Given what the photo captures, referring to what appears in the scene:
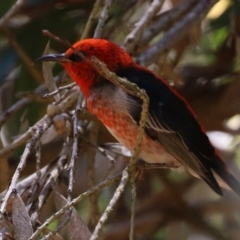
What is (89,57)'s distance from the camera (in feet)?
8.20

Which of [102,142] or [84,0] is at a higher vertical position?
[84,0]

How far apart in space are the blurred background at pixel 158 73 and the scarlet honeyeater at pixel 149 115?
7.2 inches

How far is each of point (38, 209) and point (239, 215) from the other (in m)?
1.46

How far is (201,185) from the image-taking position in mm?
3287

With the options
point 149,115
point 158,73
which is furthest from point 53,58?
point 158,73

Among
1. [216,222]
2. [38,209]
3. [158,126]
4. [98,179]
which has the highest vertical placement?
[38,209]

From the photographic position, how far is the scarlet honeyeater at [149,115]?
239 centimetres

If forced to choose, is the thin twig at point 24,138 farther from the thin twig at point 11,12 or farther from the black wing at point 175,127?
the thin twig at point 11,12

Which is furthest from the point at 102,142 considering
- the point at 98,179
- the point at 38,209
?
the point at 38,209

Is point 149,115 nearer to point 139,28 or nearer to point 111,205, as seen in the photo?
point 139,28

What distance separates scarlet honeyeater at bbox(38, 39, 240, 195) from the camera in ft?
7.86

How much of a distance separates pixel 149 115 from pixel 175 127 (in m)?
0.11

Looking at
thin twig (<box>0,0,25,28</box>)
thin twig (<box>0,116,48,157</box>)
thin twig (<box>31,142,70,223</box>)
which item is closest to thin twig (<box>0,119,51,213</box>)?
thin twig (<box>0,116,48,157</box>)

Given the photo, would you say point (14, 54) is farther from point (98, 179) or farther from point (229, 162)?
point (229, 162)
